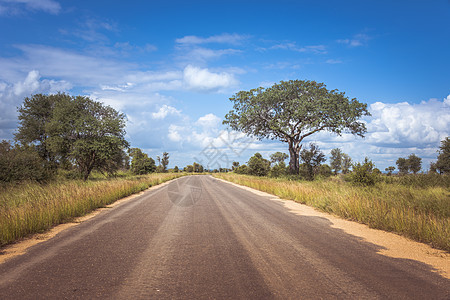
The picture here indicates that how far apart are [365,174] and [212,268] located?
13.9 meters

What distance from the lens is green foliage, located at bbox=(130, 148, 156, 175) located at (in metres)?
67.6

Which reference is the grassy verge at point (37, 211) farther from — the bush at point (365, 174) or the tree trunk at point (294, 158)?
the tree trunk at point (294, 158)

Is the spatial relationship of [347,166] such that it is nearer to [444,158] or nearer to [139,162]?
[444,158]

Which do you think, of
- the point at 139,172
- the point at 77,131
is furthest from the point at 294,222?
the point at 139,172

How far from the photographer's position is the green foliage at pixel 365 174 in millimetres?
14330

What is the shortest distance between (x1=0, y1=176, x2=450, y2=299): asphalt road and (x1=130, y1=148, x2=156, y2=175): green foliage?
212 feet

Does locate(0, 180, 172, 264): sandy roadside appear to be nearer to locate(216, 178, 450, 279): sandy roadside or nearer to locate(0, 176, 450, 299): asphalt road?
A: locate(0, 176, 450, 299): asphalt road

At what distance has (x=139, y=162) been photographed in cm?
6819

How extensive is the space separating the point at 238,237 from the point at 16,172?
51.5 feet

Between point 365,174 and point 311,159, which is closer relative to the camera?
point 365,174

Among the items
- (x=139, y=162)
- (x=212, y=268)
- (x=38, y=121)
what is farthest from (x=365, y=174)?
(x=139, y=162)

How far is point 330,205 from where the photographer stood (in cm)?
1052

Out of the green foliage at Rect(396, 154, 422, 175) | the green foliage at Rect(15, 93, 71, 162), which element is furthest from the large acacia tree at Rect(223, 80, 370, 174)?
the green foliage at Rect(396, 154, 422, 175)

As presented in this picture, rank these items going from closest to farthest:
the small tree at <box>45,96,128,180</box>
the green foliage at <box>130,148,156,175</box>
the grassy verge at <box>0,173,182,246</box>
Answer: the grassy verge at <box>0,173,182,246</box>, the small tree at <box>45,96,128,180</box>, the green foliage at <box>130,148,156,175</box>
